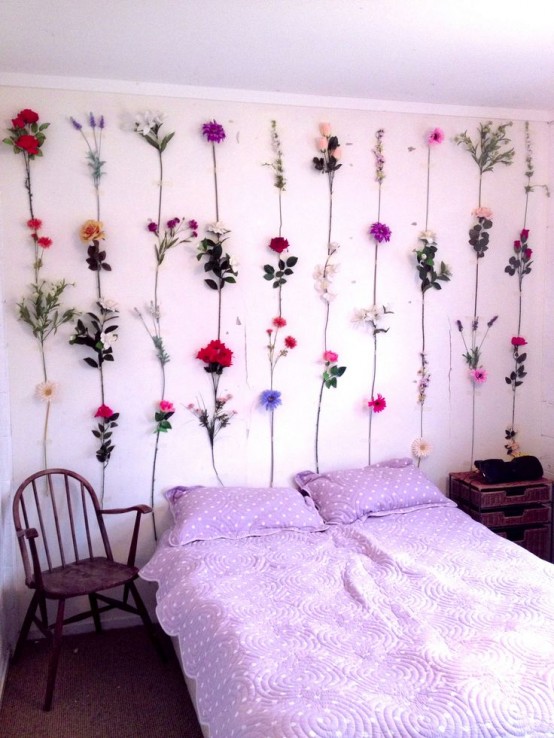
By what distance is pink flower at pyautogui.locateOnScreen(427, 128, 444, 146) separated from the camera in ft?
11.1

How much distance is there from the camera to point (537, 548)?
338 centimetres

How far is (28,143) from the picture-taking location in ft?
9.33

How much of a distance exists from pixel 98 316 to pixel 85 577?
1.21 meters

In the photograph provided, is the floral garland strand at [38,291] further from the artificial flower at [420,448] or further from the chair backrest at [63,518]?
the artificial flower at [420,448]

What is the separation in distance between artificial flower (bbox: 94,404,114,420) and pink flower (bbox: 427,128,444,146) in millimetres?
2217

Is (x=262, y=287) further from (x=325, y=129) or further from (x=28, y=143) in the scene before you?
(x=28, y=143)

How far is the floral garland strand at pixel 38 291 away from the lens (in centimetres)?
288

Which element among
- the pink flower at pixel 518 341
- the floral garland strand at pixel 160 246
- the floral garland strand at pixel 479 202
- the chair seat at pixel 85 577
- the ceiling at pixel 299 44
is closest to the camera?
the ceiling at pixel 299 44

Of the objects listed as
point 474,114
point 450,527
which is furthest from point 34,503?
point 474,114

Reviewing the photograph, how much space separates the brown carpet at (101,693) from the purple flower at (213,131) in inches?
96.7

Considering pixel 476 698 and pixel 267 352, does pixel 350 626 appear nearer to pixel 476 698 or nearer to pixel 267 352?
pixel 476 698

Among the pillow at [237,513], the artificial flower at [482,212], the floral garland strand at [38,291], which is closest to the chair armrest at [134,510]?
the pillow at [237,513]

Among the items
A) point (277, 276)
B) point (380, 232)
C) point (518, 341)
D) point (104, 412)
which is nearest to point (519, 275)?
point (518, 341)

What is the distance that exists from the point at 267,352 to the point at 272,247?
542 mm
